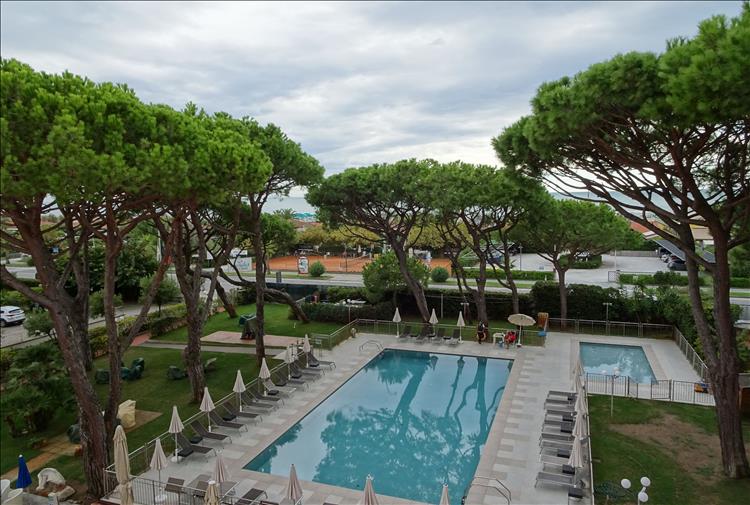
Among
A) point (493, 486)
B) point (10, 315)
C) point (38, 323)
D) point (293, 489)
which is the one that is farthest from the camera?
point (10, 315)

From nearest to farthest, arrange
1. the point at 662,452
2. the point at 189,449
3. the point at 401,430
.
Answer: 1. the point at 662,452
2. the point at 189,449
3. the point at 401,430

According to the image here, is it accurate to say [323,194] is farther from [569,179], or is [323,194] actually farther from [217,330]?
[569,179]

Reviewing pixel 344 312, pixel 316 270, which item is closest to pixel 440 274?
pixel 316 270

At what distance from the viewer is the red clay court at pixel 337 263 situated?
5369cm

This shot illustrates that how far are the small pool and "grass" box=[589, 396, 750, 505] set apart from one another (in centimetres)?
364

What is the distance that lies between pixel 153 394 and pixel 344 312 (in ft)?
42.1

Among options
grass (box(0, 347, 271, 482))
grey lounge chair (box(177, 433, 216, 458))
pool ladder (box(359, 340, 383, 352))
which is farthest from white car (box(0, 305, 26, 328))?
grey lounge chair (box(177, 433, 216, 458))

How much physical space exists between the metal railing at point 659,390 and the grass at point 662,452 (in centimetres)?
53

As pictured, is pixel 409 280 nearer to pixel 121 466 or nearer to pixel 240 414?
pixel 240 414

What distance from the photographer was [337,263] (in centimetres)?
5950

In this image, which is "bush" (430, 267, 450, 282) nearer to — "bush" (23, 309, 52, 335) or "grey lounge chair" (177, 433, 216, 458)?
"bush" (23, 309, 52, 335)

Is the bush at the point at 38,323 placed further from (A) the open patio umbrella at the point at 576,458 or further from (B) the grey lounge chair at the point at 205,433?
(A) the open patio umbrella at the point at 576,458

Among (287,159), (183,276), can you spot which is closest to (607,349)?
(287,159)

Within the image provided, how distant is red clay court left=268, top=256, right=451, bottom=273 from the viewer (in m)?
A: 53.7
